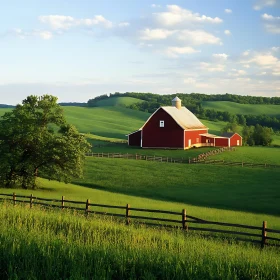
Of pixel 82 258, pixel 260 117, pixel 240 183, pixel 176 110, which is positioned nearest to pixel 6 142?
pixel 240 183

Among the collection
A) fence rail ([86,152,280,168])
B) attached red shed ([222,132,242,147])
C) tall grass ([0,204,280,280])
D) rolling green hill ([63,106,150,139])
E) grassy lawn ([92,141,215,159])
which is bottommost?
fence rail ([86,152,280,168])

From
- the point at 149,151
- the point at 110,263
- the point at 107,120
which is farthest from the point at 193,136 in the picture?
the point at 110,263

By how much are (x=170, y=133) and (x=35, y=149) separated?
4192 centimetres

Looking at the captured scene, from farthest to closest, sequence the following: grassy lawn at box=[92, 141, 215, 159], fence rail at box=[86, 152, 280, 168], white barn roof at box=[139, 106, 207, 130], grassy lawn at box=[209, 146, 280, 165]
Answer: white barn roof at box=[139, 106, 207, 130]
grassy lawn at box=[92, 141, 215, 159]
grassy lawn at box=[209, 146, 280, 165]
fence rail at box=[86, 152, 280, 168]

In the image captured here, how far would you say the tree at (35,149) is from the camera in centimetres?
4191

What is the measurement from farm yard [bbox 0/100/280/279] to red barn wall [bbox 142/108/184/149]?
342 cm

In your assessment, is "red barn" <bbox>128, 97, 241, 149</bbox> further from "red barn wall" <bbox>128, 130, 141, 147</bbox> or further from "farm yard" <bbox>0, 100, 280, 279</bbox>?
"farm yard" <bbox>0, 100, 280, 279</bbox>

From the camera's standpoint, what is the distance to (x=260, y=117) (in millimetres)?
166125

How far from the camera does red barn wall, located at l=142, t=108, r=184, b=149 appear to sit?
267 feet

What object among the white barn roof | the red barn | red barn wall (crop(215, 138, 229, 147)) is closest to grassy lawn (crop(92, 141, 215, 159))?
the red barn

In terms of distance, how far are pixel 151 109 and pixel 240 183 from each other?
143436 millimetres

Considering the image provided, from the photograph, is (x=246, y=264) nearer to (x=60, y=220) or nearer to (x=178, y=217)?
(x=60, y=220)

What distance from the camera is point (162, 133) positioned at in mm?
82688

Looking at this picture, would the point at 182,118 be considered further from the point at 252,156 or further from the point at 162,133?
the point at 252,156
